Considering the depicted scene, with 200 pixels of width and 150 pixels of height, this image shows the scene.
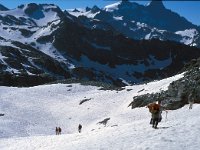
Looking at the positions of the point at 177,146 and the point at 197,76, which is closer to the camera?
the point at 177,146

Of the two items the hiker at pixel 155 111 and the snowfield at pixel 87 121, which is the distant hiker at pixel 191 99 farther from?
the hiker at pixel 155 111

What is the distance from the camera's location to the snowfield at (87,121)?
29.5 metres

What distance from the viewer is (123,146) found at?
28.6m

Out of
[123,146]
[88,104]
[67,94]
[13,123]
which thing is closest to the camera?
[123,146]

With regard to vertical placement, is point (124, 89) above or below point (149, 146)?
above

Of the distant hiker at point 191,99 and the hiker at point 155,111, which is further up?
the distant hiker at point 191,99

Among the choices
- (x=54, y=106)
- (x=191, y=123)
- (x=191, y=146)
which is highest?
(x=54, y=106)

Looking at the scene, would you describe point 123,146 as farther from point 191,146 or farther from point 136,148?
point 191,146

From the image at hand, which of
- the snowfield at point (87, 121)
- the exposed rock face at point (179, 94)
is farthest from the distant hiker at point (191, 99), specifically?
the snowfield at point (87, 121)

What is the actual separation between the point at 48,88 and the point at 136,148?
69.7 metres

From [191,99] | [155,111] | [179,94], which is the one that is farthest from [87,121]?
[155,111]

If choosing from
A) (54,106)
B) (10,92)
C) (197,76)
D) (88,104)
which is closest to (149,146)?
(197,76)

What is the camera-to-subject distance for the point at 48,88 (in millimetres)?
95625

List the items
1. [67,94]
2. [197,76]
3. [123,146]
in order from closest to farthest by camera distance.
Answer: [123,146] < [197,76] < [67,94]
